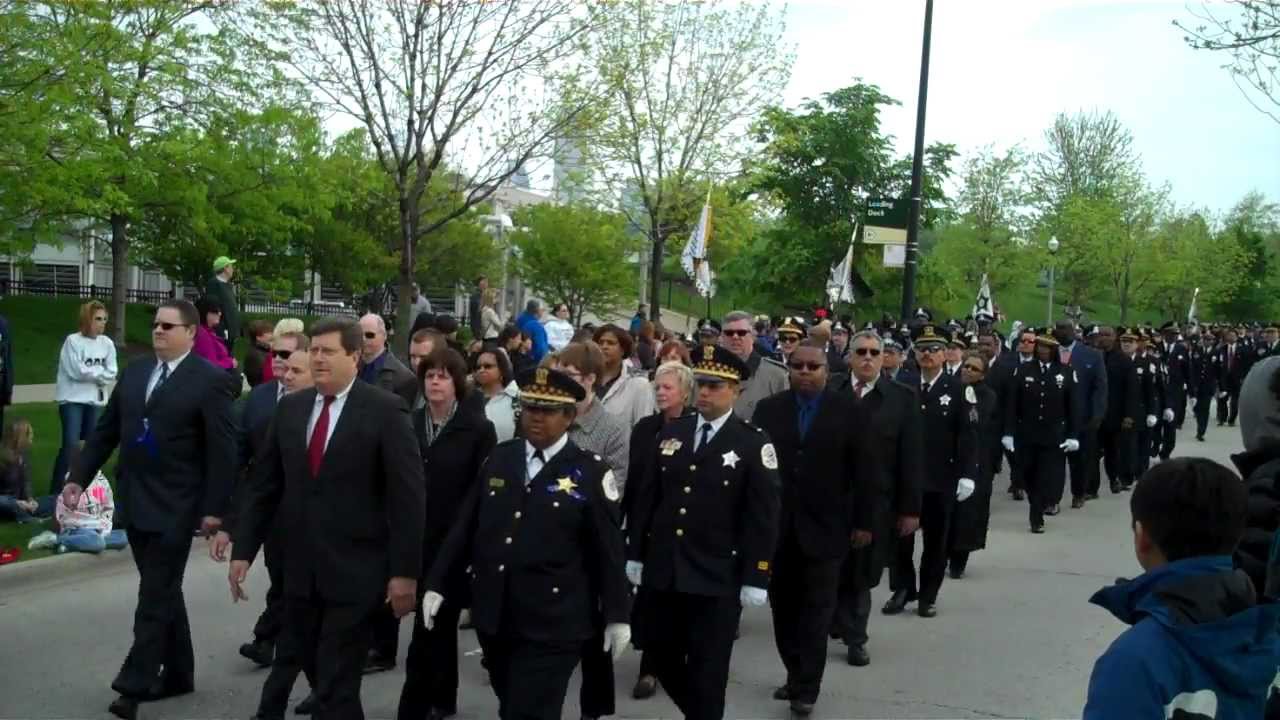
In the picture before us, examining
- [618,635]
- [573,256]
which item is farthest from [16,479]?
[573,256]

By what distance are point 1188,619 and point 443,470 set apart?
447 cm

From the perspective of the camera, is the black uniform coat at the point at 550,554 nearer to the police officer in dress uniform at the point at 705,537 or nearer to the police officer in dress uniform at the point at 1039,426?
the police officer in dress uniform at the point at 705,537

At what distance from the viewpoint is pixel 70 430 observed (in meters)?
12.2

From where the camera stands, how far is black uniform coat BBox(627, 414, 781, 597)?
5945mm

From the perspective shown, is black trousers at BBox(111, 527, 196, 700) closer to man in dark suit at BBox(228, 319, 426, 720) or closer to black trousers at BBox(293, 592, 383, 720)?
man in dark suit at BBox(228, 319, 426, 720)

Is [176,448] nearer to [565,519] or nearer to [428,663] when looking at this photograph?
[428,663]

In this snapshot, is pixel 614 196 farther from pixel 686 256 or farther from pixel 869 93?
pixel 869 93

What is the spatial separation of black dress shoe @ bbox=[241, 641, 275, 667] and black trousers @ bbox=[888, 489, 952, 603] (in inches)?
174

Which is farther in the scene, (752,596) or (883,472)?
(883,472)

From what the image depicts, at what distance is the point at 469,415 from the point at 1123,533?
9.21 meters

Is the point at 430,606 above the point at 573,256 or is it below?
below

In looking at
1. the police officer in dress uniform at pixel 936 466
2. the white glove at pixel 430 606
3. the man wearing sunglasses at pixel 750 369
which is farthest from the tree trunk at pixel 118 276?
the white glove at pixel 430 606

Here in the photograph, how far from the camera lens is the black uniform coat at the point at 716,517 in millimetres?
5945

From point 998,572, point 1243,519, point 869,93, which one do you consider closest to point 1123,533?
point 998,572
